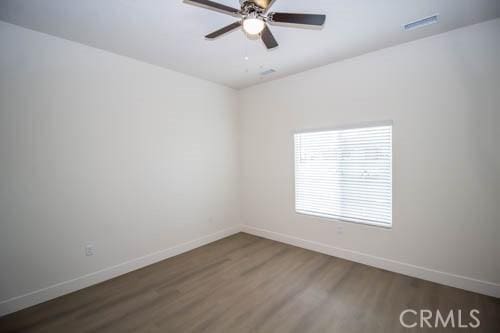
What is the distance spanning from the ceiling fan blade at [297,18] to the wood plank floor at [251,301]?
2.68 m

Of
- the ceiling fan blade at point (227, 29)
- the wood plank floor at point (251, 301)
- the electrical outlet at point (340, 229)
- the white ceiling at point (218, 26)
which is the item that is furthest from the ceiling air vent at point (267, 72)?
the wood plank floor at point (251, 301)

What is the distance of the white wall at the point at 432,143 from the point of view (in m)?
2.47

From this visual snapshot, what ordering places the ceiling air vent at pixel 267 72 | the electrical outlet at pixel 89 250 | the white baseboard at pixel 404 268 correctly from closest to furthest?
the white baseboard at pixel 404 268, the electrical outlet at pixel 89 250, the ceiling air vent at pixel 267 72

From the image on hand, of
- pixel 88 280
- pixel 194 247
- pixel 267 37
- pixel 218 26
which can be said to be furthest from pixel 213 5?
pixel 194 247

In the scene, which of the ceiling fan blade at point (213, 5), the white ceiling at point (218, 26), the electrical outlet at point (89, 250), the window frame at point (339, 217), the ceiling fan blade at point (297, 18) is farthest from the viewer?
the window frame at point (339, 217)

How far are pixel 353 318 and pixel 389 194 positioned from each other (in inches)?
65.8

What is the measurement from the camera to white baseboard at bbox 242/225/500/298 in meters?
2.50

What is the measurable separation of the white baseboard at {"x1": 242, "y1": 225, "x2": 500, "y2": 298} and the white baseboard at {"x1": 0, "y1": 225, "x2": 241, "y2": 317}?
181cm

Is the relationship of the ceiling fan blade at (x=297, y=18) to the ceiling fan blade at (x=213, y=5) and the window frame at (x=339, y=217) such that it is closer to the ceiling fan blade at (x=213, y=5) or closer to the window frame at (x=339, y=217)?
the ceiling fan blade at (x=213, y=5)

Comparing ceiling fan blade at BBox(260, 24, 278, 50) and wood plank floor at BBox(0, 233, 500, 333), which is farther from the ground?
ceiling fan blade at BBox(260, 24, 278, 50)

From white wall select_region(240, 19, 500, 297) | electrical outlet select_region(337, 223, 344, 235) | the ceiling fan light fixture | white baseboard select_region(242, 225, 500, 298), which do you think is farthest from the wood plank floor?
the ceiling fan light fixture

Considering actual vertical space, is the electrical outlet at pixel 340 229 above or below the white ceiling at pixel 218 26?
below

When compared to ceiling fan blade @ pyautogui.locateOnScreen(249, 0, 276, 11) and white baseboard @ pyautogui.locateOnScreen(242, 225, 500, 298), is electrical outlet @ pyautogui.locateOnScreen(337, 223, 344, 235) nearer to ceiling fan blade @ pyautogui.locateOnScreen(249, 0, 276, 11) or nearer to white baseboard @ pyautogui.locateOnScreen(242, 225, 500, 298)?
white baseboard @ pyautogui.locateOnScreen(242, 225, 500, 298)

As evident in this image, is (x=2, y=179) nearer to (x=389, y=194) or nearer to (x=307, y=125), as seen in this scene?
Result: (x=307, y=125)
